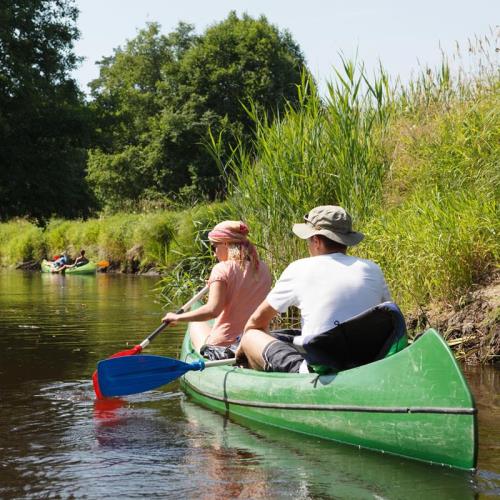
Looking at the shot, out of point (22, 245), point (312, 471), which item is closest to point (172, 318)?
point (312, 471)

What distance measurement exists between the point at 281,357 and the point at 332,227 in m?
1.03

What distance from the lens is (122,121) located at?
2667 centimetres

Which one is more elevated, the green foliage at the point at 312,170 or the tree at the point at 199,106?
the tree at the point at 199,106

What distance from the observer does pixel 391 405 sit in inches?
210

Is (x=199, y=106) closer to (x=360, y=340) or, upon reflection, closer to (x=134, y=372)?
(x=134, y=372)

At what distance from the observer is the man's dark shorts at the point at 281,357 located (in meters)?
6.28

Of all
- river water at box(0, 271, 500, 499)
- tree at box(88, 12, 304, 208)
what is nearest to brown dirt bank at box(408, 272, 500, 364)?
river water at box(0, 271, 500, 499)

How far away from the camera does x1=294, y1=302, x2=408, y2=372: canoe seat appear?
5.48m

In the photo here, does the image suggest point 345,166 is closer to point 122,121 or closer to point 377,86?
point 377,86

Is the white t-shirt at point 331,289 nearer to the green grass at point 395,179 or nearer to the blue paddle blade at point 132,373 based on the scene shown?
the blue paddle blade at point 132,373

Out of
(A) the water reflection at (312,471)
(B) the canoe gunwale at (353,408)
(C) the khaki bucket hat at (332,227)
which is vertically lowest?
(A) the water reflection at (312,471)

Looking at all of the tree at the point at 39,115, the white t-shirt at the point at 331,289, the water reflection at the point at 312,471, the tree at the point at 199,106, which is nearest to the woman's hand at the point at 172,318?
the water reflection at the point at 312,471

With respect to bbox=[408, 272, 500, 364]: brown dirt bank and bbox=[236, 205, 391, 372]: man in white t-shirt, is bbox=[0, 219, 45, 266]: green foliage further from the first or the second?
bbox=[236, 205, 391, 372]: man in white t-shirt

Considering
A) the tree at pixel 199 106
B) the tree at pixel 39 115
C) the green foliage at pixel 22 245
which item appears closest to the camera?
the tree at pixel 39 115
